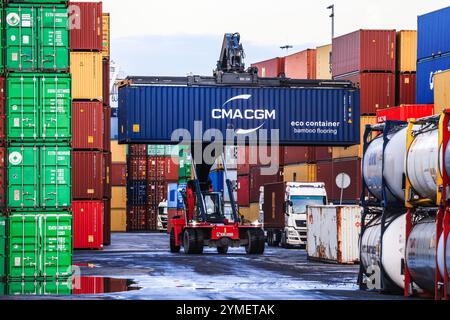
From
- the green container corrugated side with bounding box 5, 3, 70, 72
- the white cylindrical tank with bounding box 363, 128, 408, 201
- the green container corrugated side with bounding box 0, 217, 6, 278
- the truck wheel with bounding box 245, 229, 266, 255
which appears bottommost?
the truck wheel with bounding box 245, 229, 266, 255

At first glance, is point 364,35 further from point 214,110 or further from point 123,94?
point 123,94

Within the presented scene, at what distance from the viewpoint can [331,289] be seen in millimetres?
23250

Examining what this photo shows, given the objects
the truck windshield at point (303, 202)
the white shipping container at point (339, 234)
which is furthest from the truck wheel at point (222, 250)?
the truck windshield at point (303, 202)

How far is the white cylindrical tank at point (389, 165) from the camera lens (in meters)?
21.8

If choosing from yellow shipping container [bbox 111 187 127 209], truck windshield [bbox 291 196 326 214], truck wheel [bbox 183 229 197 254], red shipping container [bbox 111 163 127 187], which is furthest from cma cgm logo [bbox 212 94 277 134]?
yellow shipping container [bbox 111 187 127 209]

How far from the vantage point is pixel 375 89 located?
49781mm

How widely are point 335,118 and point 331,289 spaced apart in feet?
83.8

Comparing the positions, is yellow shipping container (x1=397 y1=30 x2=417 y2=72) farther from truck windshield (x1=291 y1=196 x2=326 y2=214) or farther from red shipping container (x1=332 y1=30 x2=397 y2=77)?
truck windshield (x1=291 y1=196 x2=326 y2=214)

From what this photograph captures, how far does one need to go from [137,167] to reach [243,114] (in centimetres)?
4000

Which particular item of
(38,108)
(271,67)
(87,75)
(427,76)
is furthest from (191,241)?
(271,67)

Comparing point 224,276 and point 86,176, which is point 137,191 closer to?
point 86,176

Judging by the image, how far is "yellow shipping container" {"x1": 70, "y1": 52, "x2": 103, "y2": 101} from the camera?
44.8 metres

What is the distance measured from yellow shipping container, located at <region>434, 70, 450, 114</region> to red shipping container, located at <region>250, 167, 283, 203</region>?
34221 millimetres
